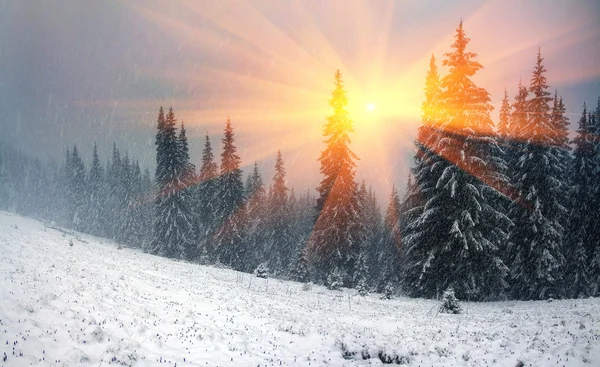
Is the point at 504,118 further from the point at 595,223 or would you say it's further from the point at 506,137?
the point at 595,223

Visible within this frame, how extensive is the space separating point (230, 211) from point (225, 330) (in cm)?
3426

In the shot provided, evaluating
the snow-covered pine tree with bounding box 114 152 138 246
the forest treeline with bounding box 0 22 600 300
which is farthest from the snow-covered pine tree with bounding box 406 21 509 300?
the snow-covered pine tree with bounding box 114 152 138 246

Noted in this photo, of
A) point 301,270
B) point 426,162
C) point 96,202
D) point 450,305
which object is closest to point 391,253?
point 301,270

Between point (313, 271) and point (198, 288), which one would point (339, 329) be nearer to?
point (198, 288)

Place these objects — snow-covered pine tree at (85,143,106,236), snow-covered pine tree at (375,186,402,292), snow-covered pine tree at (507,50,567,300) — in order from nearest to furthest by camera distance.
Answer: snow-covered pine tree at (507,50,567,300)
snow-covered pine tree at (375,186,402,292)
snow-covered pine tree at (85,143,106,236)

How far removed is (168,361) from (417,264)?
18934 millimetres

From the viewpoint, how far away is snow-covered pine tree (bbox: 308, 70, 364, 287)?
108 feet

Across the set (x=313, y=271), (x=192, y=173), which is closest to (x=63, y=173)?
(x=192, y=173)

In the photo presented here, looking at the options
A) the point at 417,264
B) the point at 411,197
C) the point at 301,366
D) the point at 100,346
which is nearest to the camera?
the point at 100,346

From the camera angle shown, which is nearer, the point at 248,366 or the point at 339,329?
the point at 248,366

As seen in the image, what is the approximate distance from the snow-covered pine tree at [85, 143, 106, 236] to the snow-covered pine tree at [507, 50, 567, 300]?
8337cm

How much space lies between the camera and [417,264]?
24266 millimetres

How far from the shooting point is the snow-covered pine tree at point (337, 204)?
3291cm

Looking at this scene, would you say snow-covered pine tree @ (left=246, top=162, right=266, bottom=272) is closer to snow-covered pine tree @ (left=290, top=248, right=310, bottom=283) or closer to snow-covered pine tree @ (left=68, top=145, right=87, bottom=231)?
snow-covered pine tree @ (left=290, top=248, right=310, bottom=283)
